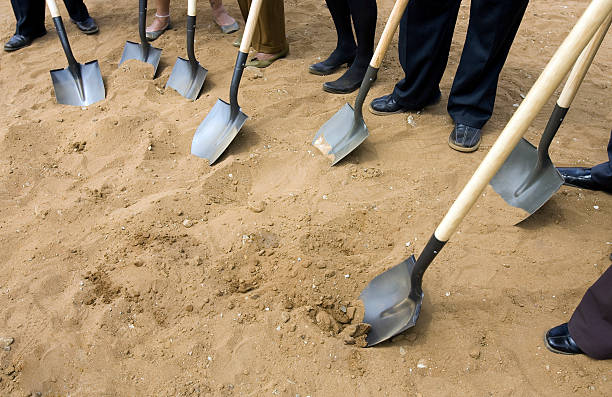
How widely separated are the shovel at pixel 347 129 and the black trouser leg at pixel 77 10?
2.85 meters

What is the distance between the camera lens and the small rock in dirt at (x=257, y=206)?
2174mm

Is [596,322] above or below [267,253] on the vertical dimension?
above

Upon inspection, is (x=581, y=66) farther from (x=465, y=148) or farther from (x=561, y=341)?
(x=561, y=341)

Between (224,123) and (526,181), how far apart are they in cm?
164

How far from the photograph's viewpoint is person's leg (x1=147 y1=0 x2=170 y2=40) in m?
3.86

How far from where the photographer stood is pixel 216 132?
8.59 feet

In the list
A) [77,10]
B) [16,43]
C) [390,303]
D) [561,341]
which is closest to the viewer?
[561,341]

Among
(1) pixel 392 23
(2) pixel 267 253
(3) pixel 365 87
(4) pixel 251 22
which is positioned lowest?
(2) pixel 267 253

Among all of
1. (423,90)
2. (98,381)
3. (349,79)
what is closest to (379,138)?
(423,90)

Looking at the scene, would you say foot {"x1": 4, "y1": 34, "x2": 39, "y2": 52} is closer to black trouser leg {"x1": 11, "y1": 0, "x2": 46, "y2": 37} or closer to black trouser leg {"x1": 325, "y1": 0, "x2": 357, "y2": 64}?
black trouser leg {"x1": 11, "y1": 0, "x2": 46, "y2": 37}

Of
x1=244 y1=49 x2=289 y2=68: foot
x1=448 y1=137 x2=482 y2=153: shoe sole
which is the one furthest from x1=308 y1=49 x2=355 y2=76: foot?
x1=448 y1=137 x2=482 y2=153: shoe sole

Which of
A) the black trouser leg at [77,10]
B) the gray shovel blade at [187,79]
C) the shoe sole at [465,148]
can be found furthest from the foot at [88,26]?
the shoe sole at [465,148]

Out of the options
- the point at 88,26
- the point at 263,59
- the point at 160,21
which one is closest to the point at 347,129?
the point at 263,59

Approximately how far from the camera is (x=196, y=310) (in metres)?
1.75
